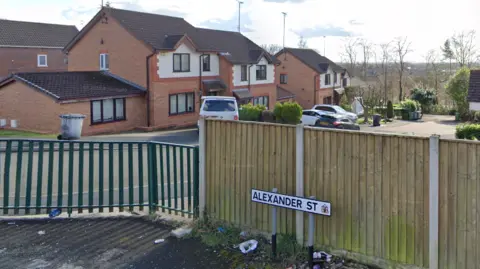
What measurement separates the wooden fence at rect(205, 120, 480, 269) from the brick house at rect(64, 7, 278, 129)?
25.3m

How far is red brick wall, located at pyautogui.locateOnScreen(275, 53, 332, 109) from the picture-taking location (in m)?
53.2

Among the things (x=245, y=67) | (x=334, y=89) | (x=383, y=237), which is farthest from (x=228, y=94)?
(x=383, y=237)

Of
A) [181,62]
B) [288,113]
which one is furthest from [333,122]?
[181,62]

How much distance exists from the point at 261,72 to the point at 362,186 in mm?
37572

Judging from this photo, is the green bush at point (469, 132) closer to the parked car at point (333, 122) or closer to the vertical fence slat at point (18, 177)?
the parked car at point (333, 122)

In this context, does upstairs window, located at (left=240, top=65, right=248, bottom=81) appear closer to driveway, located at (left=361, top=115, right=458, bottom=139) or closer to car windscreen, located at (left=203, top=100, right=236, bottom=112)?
driveway, located at (left=361, top=115, right=458, bottom=139)

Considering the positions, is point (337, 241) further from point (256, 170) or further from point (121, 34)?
point (121, 34)

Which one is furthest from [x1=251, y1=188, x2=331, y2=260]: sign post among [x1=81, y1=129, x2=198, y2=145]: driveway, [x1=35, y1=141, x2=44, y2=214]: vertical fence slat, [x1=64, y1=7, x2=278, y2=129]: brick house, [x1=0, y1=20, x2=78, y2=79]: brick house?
[x1=0, y1=20, x2=78, y2=79]: brick house

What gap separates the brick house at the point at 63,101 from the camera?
89.8ft

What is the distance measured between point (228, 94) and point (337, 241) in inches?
1274

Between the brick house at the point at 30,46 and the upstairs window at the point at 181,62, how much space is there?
21667 millimetres

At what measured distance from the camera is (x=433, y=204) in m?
6.13

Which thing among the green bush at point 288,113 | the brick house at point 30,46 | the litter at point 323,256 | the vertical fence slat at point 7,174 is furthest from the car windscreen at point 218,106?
the brick house at point 30,46

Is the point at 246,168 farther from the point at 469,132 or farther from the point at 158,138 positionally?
the point at 469,132
